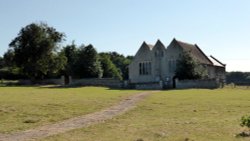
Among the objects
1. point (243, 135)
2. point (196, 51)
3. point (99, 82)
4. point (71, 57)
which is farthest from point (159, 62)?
point (243, 135)

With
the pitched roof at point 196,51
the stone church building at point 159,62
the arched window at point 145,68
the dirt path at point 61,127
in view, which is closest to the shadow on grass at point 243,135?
the dirt path at point 61,127

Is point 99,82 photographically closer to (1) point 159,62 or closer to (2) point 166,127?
(1) point 159,62

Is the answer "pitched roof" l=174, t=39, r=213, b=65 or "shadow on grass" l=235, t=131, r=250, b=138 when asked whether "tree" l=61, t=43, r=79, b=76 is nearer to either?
"pitched roof" l=174, t=39, r=213, b=65

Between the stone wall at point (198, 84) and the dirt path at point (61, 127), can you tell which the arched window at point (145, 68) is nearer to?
the stone wall at point (198, 84)

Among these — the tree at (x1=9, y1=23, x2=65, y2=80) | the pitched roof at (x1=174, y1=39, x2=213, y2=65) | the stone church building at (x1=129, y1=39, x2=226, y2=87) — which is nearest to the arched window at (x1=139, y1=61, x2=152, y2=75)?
the stone church building at (x1=129, y1=39, x2=226, y2=87)

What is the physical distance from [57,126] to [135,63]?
64428mm

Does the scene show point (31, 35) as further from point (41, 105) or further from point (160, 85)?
point (41, 105)

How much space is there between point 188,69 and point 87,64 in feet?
78.9

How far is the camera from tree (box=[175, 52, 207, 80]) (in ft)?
239

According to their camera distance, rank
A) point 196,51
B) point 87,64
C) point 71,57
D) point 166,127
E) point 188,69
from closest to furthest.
Result: point 166,127
point 188,69
point 196,51
point 87,64
point 71,57

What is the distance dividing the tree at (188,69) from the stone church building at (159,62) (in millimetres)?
3873

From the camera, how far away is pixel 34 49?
268 ft

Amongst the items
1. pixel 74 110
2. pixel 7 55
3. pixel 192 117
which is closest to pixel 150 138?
pixel 192 117

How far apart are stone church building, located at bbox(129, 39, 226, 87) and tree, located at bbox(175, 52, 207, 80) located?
3.87 metres
